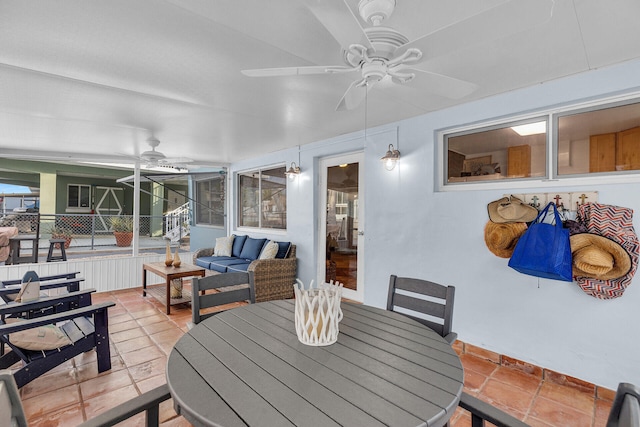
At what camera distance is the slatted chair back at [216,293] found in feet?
5.85

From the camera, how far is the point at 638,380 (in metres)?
2.15

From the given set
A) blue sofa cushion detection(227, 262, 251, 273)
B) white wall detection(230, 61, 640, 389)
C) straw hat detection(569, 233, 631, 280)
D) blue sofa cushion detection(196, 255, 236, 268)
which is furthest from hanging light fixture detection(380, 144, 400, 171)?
blue sofa cushion detection(196, 255, 236, 268)

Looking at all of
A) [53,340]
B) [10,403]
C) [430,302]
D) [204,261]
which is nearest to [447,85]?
[430,302]

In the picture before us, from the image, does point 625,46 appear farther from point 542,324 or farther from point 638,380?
point 638,380

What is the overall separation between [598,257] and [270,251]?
3.76m

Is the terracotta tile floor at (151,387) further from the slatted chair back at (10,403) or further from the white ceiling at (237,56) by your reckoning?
the white ceiling at (237,56)

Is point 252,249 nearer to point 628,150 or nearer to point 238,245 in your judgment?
point 238,245

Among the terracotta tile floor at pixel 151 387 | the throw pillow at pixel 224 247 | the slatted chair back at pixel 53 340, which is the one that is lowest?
the terracotta tile floor at pixel 151 387

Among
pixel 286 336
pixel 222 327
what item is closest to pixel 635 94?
pixel 286 336

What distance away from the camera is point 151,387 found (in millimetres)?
2393

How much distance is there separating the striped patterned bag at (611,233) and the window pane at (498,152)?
0.51 metres

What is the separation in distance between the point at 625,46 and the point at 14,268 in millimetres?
7114

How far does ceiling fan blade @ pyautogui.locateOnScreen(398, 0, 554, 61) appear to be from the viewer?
109 centimetres

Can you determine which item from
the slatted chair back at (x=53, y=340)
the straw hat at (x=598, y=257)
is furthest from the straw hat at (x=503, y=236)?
the slatted chair back at (x=53, y=340)
